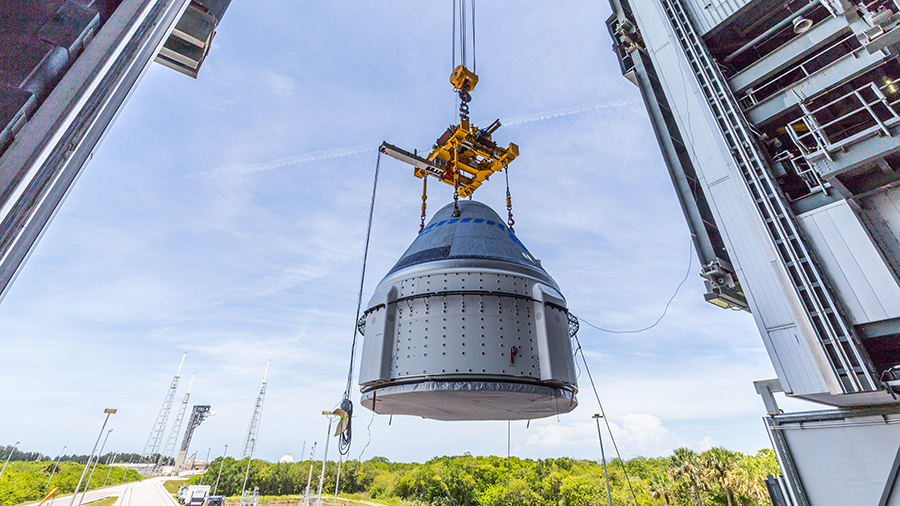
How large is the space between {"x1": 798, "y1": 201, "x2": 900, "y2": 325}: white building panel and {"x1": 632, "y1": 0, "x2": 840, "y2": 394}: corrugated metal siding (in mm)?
1054

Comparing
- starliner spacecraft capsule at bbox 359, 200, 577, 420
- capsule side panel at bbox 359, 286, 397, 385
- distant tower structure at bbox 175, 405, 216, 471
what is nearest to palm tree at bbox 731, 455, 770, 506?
starliner spacecraft capsule at bbox 359, 200, 577, 420

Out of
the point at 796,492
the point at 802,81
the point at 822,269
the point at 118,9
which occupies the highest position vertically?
the point at 802,81

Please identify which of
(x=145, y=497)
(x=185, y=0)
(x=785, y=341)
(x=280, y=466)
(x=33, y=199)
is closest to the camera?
(x=33, y=199)

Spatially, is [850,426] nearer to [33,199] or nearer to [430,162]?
[430,162]

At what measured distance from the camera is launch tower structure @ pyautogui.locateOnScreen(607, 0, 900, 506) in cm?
840

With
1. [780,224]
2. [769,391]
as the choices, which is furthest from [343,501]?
[780,224]

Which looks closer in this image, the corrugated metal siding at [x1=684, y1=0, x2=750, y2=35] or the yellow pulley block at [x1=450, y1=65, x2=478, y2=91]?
the yellow pulley block at [x1=450, y1=65, x2=478, y2=91]

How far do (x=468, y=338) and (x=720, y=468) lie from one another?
31.7 m

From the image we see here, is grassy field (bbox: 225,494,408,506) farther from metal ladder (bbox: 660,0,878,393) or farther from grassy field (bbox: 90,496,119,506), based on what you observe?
metal ladder (bbox: 660,0,878,393)

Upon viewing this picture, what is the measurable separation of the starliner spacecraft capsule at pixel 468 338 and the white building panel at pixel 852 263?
743 cm

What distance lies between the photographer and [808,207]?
34.4ft

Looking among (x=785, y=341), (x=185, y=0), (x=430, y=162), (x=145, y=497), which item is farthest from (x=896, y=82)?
(x=145, y=497)

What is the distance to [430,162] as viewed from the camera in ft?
39.9

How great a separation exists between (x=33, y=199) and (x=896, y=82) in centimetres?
1667
